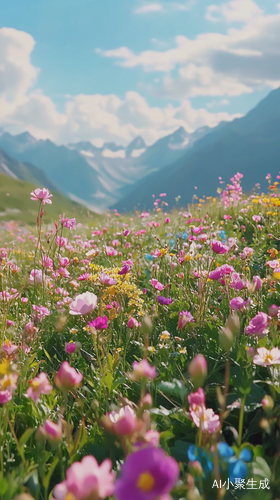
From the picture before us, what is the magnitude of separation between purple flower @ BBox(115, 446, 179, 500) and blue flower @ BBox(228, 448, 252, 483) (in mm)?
528

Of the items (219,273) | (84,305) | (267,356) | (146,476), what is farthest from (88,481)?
(219,273)

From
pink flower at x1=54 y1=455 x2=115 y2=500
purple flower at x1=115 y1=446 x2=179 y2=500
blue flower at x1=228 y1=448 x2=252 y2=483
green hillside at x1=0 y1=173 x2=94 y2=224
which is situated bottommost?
blue flower at x1=228 y1=448 x2=252 y2=483

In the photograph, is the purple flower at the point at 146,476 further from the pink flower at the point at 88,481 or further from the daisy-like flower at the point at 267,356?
the daisy-like flower at the point at 267,356

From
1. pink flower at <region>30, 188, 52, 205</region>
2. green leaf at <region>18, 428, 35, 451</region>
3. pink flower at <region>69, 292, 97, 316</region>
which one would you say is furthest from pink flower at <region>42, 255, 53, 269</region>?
green leaf at <region>18, 428, 35, 451</region>

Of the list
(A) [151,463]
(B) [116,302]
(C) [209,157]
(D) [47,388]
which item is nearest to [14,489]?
(D) [47,388]

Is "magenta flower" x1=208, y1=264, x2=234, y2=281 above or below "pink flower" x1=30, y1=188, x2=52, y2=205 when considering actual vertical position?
below

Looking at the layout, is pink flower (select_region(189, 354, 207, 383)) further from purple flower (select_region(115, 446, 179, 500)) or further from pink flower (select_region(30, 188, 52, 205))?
pink flower (select_region(30, 188, 52, 205))

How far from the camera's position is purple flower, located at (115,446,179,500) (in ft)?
2.05

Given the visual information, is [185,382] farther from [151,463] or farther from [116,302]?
[151,463]

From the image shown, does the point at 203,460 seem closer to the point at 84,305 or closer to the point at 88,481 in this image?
the point at 88,481

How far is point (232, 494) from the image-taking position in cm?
114

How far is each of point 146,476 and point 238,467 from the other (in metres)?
0.55

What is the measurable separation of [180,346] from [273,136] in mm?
193120

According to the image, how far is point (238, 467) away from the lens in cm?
106
